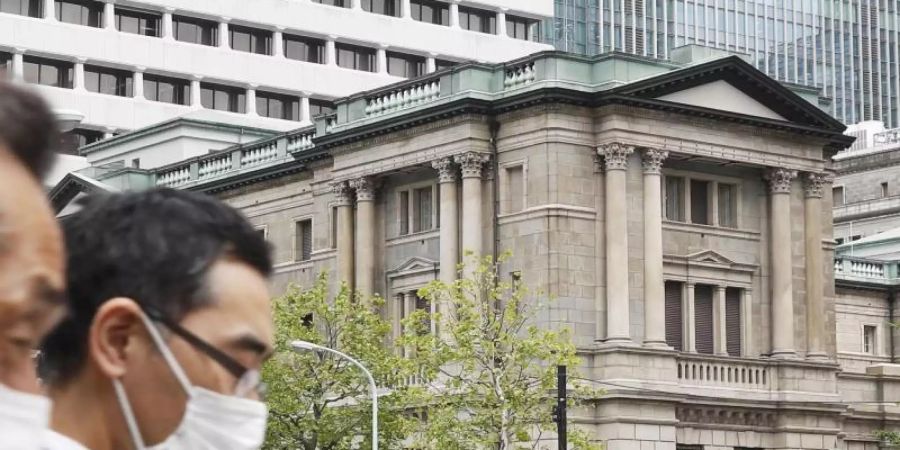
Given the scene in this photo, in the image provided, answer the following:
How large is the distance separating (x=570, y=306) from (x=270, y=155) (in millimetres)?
17002

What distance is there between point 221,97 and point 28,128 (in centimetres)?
10064

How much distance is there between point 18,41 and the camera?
3873 inches

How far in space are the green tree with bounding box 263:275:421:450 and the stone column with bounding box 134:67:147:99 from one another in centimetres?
4410

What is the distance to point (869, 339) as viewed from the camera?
246 ft

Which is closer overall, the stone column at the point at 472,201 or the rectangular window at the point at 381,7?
Result: the stone column at the point at 472,201

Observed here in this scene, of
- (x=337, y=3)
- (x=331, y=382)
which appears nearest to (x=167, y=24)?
(x=337, y=3)

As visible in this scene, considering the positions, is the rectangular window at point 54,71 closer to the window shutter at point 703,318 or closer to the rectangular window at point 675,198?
the rectangular window at point 675,198

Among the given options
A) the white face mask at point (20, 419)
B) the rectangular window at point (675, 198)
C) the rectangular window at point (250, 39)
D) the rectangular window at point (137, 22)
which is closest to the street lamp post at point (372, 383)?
the rectangular window at point (675, 198)

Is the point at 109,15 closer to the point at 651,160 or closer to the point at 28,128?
the point at 651,160

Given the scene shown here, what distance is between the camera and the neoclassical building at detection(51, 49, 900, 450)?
57.8 m

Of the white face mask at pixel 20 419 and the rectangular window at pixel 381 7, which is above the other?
the rectangular window at pixel 381 7

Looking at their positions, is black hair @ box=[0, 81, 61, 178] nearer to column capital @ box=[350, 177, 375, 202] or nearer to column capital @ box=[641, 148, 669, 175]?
column capital @ box=[641, 148, 669, 175]

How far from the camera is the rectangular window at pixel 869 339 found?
74.6 metres

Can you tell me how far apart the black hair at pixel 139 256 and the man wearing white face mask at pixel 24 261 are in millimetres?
1068
